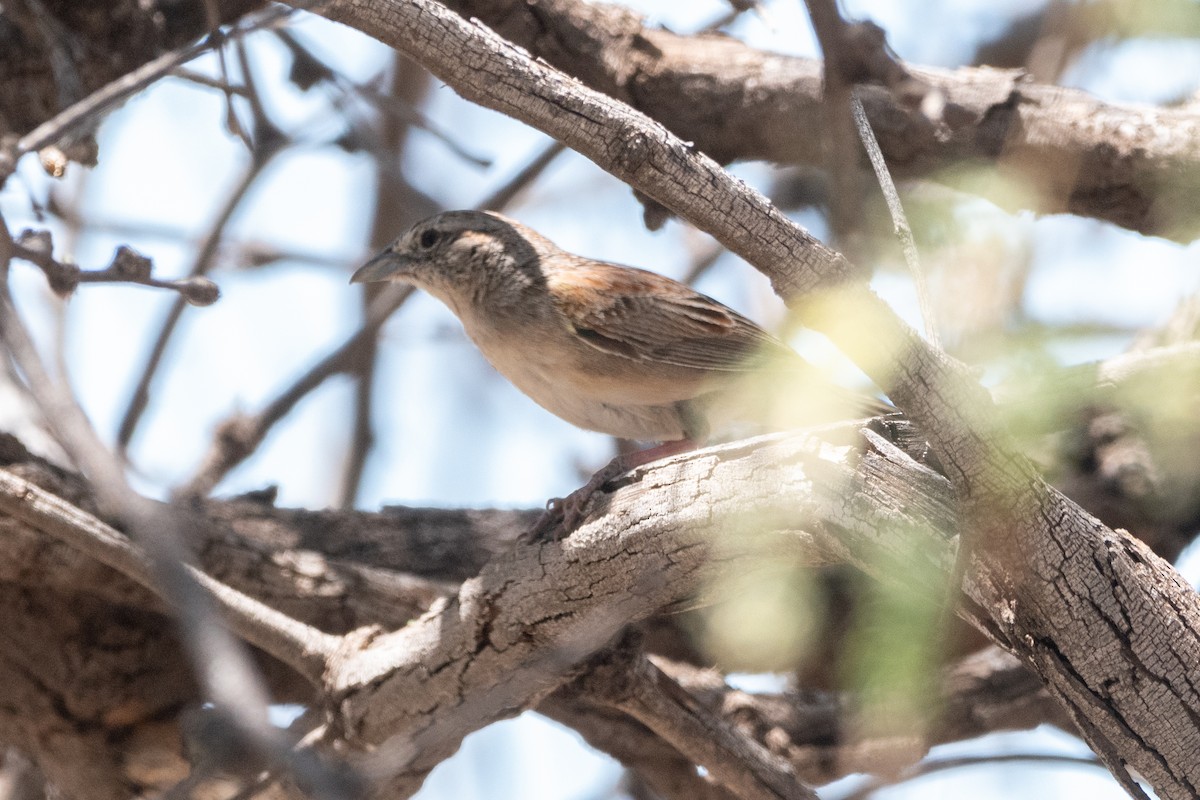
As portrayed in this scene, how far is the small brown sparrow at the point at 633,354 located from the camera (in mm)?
4691

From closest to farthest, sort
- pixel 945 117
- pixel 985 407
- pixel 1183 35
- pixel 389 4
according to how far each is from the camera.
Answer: pixel 985 407, pixel 389 4, pixel 1183 35, pixel 945 117

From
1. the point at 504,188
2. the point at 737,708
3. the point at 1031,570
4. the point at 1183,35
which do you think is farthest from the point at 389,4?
the point at 504,188

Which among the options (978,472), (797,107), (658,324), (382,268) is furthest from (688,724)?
(797,107)

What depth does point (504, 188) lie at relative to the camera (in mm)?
6641

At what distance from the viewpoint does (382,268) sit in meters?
5.33

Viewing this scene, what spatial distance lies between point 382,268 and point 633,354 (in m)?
1.32

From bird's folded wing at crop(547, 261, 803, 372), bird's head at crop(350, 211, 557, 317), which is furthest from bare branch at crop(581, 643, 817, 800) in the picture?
bird's head at crop(350, 211, 557, 317)

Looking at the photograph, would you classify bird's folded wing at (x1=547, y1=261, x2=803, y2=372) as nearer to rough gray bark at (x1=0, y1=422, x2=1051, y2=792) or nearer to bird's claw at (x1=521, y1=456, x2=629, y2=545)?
bird's claw at (x1=521, y1=456, x2=629, y2=545)

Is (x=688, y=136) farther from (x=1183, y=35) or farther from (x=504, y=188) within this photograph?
(x=1183, y=35)

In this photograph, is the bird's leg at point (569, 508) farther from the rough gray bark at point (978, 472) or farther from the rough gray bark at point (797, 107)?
the rough gray bark at point (797, 107)

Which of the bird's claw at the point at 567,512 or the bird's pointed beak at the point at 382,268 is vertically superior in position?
the bird's pointed beak at the point at 382,268

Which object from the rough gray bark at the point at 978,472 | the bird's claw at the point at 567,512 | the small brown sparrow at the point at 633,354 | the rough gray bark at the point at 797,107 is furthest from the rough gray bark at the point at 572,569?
the rough gray bark at the point at 797,107

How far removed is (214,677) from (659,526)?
1.77 m

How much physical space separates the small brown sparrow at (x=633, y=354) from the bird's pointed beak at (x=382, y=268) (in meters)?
0.40
